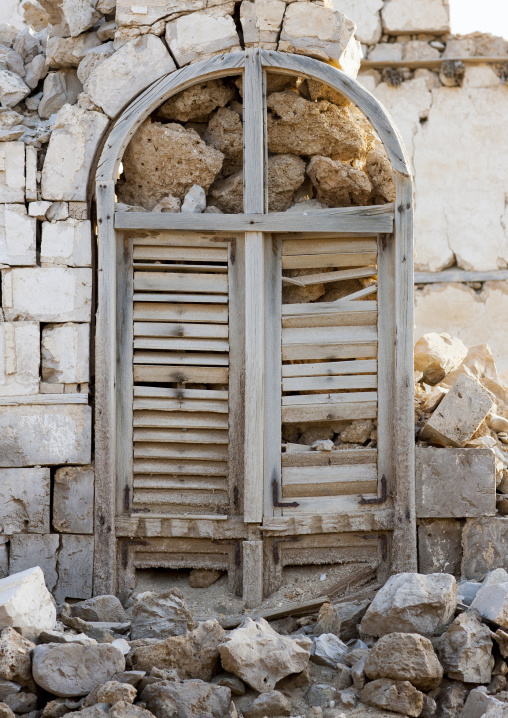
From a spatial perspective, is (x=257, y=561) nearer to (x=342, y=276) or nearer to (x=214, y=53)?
(x=342, y=276)

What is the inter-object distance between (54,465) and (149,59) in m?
2.54

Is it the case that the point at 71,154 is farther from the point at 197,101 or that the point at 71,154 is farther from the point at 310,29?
the point at 310,29

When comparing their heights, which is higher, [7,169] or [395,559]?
[7,169]

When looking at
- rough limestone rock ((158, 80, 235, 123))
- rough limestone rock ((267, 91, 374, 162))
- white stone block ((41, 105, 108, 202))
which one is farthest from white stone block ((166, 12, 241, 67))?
white stone block ((41, 105, 108, 202))

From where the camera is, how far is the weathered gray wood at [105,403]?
15.8 feet

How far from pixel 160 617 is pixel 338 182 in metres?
2.83

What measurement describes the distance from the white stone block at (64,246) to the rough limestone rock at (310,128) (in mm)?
1365

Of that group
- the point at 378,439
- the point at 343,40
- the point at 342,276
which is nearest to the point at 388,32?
the point at 343,40

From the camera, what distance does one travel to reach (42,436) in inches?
191

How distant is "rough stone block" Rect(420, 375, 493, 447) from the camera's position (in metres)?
4.90

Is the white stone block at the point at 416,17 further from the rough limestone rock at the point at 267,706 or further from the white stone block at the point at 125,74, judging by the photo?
the rough limestone rock at the point at 267,706

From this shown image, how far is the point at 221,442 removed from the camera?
4984mm

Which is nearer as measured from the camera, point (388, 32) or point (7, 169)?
point (7, 169)

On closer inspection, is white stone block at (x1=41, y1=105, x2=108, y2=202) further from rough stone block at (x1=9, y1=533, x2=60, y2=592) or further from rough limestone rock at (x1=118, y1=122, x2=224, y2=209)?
rough stone block at (x1=9, y1=533, x2=60, y2=592)
